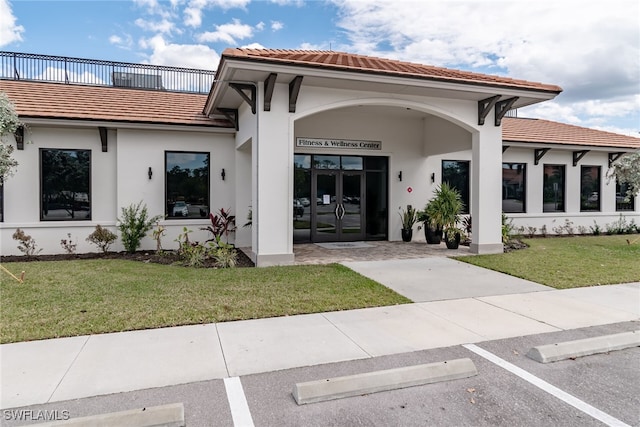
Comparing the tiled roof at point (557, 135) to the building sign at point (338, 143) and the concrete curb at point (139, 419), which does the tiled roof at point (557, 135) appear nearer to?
the building sign at point (338, 143)

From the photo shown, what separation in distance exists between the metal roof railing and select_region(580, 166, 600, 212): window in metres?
15.7

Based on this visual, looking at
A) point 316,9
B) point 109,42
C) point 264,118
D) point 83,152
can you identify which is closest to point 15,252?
point 83,152

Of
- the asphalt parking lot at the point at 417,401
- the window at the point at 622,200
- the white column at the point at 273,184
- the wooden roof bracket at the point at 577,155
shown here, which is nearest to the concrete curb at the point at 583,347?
the asphalt parking lot at the point at 417,401

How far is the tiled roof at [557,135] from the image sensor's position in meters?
15.2

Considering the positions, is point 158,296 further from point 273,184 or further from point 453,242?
point 453,242

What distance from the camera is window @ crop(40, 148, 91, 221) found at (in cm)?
1055

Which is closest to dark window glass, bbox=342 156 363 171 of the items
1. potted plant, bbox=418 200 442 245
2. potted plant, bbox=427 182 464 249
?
potted plant, bbox=418 200 442 245

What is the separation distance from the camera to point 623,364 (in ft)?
13.3

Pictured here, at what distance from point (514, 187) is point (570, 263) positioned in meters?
6.91

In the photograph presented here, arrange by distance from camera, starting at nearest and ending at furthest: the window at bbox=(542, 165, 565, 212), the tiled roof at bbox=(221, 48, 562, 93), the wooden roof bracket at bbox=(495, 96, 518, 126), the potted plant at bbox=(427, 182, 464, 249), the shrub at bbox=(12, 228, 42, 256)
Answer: the tiled roof at bbox=(221, 48, 562, 93) → the shrub at bbox=(12, 228, 42, 256) → the wooden roof bracket at bbox=(495, 96, 518, 126) → the potted plant at bbox=(427, 182, 464, 249) → the window at bbox=(542, 165, 565, 212)

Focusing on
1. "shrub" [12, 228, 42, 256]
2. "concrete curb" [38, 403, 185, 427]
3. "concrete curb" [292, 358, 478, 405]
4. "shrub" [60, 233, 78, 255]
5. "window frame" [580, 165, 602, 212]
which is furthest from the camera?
"window frame" [580, 165, 602, 212]

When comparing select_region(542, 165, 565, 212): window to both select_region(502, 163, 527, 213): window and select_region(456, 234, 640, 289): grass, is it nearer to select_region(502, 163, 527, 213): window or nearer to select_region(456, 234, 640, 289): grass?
select_region(502, 163, 527, 213): window

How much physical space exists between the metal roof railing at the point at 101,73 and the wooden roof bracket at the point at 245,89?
6312mm

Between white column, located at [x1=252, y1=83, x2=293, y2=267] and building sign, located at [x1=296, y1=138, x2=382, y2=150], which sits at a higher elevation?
building sign, located at [x1=296, y1=138, x2=382, y2=150]
